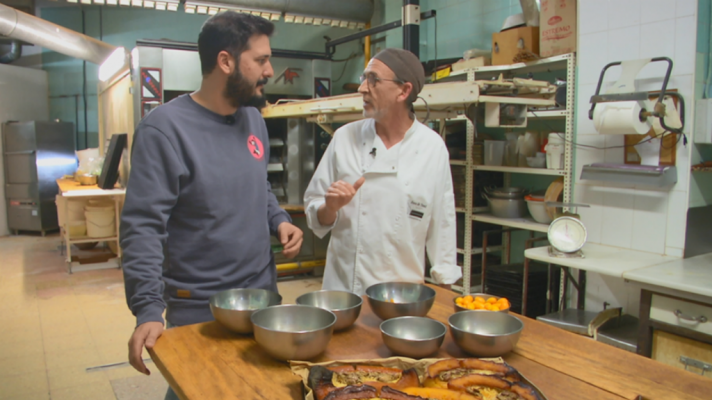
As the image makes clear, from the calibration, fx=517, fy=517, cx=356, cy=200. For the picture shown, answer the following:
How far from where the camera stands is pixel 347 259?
2240mm

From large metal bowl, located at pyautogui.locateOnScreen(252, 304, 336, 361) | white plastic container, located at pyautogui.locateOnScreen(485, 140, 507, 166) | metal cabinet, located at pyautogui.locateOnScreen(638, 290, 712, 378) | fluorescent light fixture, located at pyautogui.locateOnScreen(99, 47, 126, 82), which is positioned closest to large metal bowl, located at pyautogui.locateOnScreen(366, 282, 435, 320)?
large metal bowl, located at pyautogui.locateOnScreen(252, 304, 336, 361)

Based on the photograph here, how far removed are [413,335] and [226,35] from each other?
1122 millimetres

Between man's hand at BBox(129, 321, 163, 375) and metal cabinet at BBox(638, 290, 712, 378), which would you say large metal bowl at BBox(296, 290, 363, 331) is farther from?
metal cabinet at BBox(638, 290, 712, 378)

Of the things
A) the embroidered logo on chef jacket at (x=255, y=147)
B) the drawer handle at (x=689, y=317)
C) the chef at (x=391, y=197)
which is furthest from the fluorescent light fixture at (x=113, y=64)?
the drawer handle at (x=689, y=317)

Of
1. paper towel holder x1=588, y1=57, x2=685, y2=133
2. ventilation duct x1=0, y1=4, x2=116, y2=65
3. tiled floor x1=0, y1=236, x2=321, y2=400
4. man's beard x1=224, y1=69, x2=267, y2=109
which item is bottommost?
tiled floor x1=0, y1=236, x2=321, y2=400

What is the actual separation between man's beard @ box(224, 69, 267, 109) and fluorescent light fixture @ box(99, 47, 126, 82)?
4.85 meters

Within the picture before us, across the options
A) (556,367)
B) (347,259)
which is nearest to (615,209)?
(347,259)

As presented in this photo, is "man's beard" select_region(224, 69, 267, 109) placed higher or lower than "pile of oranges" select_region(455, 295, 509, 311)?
higher

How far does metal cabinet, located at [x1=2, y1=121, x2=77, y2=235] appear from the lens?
7.95m

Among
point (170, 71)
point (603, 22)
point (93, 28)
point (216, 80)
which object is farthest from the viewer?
point (93, 28)

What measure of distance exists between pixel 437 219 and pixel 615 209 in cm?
174

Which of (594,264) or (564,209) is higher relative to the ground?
(564,209)

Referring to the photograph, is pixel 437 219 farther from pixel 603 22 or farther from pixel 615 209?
pixel 603 22

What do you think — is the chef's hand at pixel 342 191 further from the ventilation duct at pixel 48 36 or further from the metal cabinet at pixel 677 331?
the ventilation duct at pixel 48 36
